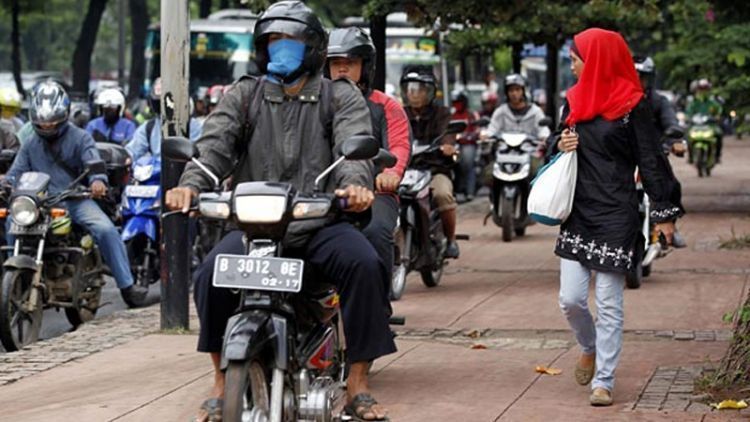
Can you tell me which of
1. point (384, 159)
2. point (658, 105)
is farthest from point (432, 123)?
point (384, 159)

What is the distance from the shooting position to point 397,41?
3434 centimetres

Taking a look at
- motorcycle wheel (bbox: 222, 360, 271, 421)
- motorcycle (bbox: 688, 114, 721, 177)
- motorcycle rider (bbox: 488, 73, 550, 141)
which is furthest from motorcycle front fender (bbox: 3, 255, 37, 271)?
motorcycle (bbox: 688, 114, 721, 177)

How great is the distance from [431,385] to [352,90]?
213 cm

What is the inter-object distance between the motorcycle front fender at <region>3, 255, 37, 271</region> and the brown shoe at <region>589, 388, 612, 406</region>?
4.52 m

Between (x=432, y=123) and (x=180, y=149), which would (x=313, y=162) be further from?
(x=432, y=123)

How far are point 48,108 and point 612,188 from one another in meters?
5.23

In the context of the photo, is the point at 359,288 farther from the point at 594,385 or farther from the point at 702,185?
the point at 702,185

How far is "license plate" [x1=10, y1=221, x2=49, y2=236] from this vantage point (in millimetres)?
11727

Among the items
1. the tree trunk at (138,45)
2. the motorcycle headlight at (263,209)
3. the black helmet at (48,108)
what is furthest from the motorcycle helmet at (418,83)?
the tree trunk at (138,45)

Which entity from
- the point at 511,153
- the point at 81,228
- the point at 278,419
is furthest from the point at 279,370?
the point at 511,153

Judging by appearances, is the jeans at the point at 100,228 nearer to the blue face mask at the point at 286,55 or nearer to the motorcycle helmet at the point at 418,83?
the motorcycle helmet at the point at 418,83

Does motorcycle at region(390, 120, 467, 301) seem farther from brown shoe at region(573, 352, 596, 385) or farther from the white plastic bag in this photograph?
the white plastic bag

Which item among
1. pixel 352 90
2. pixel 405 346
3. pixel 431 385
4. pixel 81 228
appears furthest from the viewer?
pixel 81 228

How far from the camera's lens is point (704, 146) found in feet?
105
